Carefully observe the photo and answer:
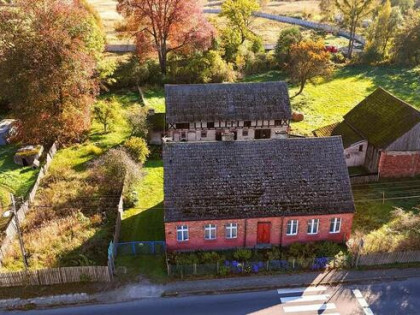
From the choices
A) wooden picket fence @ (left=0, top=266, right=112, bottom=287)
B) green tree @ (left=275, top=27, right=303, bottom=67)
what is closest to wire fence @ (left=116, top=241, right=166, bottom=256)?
wooden picket fence @ (left=0, top=266, right=112, bottom=287)

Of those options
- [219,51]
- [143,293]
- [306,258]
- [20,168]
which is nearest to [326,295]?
[306,258]

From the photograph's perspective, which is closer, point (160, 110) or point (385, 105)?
point (385, 105)

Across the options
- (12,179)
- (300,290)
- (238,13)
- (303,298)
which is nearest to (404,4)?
(238,13)

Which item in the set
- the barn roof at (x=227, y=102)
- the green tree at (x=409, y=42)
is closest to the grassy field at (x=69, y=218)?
the barn roof at (x=227, y=102)

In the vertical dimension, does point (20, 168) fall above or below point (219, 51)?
below

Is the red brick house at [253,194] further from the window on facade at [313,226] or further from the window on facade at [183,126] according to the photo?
the window on facade at [183,126]

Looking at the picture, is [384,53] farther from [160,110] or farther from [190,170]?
[190,170]

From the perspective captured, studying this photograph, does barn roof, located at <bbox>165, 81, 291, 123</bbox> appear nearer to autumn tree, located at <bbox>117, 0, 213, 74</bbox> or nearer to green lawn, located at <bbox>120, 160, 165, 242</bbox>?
green lawn, located at <bbox>120, 160, 165, 242</bbox>

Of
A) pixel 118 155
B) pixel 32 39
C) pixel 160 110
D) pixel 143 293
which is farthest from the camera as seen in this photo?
pixel 160 110
